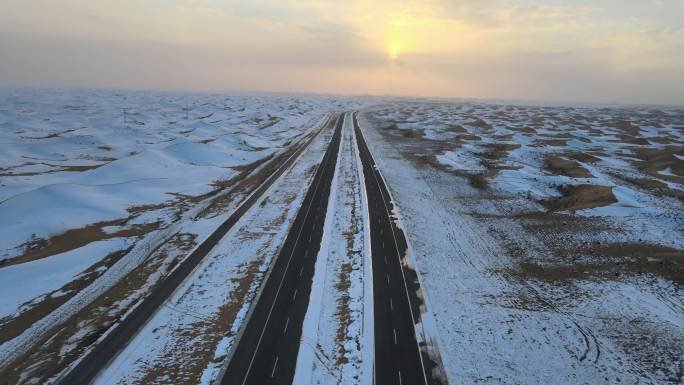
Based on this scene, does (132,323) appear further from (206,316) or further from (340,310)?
(340,310)

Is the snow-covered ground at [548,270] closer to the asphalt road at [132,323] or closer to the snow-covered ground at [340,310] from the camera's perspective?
the snow-covered ground at [340,310]

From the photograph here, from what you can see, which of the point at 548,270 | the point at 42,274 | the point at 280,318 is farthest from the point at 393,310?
the point at 42,274

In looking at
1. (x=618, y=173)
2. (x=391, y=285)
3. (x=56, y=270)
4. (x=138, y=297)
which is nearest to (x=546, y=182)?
(x=618, y=173)

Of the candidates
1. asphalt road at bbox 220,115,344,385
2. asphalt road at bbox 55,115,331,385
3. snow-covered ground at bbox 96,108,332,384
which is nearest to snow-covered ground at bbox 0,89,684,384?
snow-covered ground at bbox 96,108,332,384

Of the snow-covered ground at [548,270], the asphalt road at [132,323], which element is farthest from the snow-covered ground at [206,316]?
the snow-covered ground at [548,270]

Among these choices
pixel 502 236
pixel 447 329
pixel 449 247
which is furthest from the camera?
pixel 502 236

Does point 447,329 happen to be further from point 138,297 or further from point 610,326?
point 138,297
